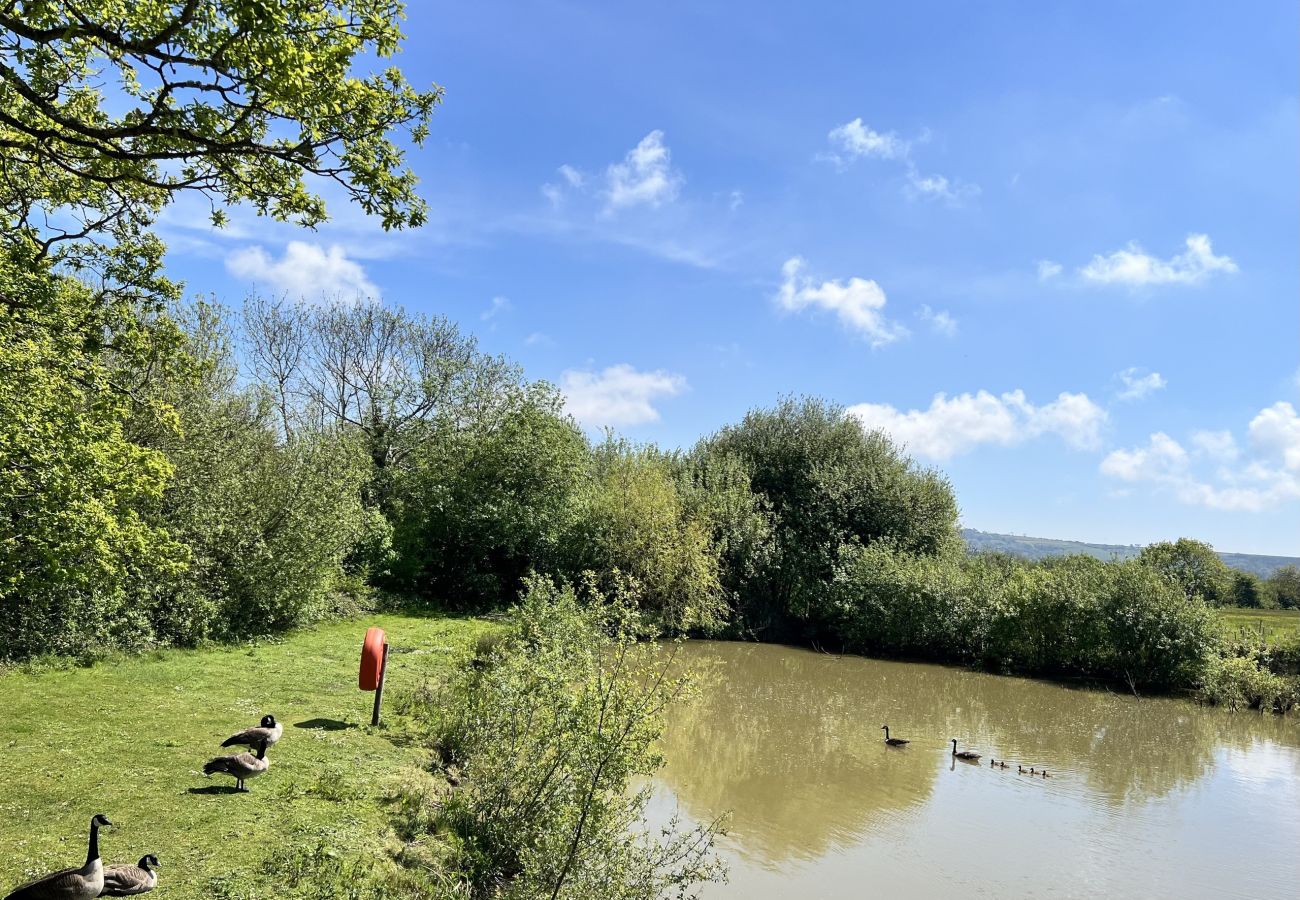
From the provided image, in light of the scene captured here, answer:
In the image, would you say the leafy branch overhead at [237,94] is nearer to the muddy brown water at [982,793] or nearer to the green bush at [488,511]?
the muddy brown water at [982,793]

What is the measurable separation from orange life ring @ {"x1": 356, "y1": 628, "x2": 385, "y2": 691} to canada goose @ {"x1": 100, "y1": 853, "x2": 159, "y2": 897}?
14.9ft

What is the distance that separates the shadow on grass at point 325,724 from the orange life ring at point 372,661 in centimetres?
74

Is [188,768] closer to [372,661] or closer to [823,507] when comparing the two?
[372,661]

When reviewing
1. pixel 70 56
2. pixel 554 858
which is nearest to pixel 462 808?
pixel 554 858

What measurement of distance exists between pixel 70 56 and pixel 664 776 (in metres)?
12.4

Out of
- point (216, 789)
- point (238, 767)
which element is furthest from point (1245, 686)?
point (216, 789)

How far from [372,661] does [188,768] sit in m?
2.44

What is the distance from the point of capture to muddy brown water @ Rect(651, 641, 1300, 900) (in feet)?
31.6

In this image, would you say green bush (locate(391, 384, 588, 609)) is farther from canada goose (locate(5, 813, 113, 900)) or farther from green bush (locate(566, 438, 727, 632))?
canada goose (locate(5, 813, 113, 900))

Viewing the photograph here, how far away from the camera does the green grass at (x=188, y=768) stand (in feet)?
19.4

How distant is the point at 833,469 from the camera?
33.7 meters

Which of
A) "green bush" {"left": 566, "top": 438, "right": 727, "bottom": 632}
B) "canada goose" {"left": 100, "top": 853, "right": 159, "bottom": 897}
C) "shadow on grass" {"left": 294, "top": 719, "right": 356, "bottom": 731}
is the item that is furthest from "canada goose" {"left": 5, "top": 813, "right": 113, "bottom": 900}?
"green bush" {"left": 566, "top": 438, "right": 727, "bottom": 632}

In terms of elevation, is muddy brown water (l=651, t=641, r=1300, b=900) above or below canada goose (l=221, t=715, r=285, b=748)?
below

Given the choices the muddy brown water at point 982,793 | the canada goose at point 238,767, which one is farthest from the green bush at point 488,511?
the canada goose at point 238,767
